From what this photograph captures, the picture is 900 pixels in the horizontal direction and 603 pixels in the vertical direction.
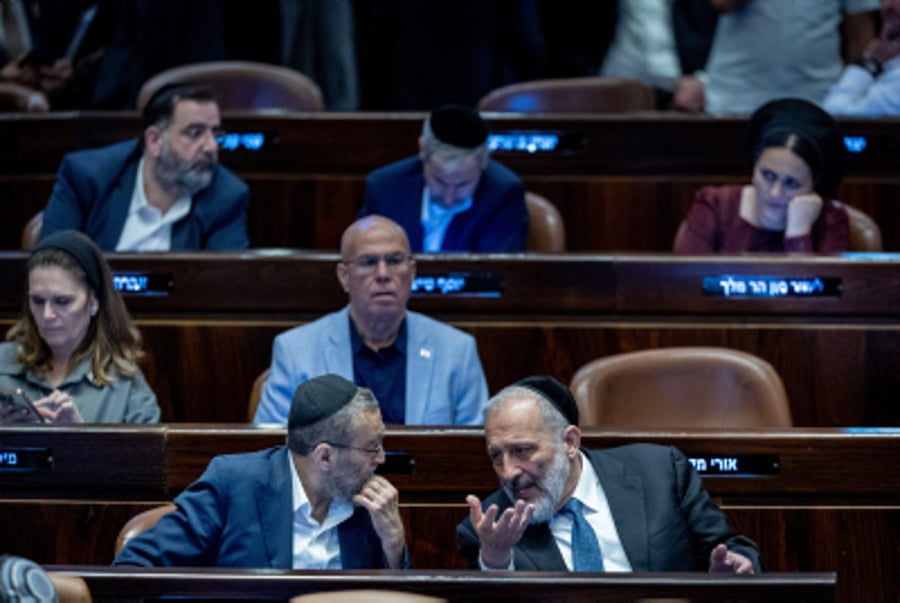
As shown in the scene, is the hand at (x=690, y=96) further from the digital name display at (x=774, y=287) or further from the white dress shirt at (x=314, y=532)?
the white dress shirt at (x=314, y=532)

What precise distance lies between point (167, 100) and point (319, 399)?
5.39ft

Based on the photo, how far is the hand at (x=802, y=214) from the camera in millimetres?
3760

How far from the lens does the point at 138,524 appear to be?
2.51 m

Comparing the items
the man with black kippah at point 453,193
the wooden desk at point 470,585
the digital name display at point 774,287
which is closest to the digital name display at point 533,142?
the man with black kippah at point 453,193

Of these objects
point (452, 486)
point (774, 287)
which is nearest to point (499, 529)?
point (452, 486)

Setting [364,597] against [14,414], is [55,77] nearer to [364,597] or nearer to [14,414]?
[14,414]

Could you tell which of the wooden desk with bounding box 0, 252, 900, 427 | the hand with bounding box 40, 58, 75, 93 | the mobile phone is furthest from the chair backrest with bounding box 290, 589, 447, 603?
the hand with bounding box 40, 58, 75, 93

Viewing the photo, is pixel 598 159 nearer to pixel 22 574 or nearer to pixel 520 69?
pixel 520 69

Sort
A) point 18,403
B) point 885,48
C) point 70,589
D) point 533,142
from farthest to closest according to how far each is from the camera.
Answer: point 885,48, point 533,142, point 18,403, point 70,589

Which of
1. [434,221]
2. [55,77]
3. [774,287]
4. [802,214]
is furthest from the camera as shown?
[55,77]

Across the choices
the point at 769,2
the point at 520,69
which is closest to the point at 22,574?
the point at 769,2

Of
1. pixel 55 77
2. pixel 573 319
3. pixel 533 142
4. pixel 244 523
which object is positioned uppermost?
pixel 55 77

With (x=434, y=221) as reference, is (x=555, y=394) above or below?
below

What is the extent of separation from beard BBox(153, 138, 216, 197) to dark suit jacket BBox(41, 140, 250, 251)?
0.12ft
